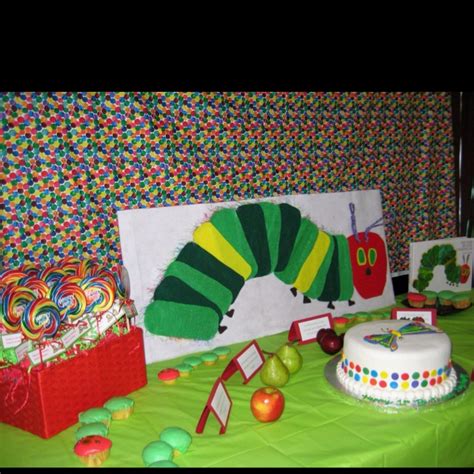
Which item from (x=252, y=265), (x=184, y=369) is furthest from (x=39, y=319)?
(x=252, y=265)

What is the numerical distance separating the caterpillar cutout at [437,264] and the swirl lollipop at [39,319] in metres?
1.82

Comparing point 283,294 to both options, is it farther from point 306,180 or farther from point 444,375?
point 444,375

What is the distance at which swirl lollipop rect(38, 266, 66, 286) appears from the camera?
4.85ft

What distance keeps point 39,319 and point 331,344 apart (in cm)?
106

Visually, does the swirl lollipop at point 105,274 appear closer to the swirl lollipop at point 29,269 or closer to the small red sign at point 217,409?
the swirl lollipop at point 29,269

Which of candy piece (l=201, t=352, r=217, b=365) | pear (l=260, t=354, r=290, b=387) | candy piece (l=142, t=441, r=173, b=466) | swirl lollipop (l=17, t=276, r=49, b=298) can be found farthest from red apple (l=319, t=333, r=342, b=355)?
swirl lollipop (l=17, t=276, r=49, b=298)

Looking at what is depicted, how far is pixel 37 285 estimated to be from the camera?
140 cm

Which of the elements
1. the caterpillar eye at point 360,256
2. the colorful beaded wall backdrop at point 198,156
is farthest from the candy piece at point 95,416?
the caterpillar eye at point 360,256

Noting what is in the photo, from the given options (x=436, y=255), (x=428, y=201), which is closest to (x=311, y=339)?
(x=436, y=255)

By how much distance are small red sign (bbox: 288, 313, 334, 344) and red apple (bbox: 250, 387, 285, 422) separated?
592mm

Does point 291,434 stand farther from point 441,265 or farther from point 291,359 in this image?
point 441,265

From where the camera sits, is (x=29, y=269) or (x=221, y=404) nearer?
(x=221, y=404)

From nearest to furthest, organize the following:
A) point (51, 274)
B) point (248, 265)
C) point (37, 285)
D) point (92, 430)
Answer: point (92, 430) → point (37, 285) → point (51, 274) → point (248, 265)

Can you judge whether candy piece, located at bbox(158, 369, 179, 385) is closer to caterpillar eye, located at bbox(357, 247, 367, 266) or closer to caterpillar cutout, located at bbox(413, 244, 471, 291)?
caterpillar eye, located at bbox(357, 247, 367, 266)
